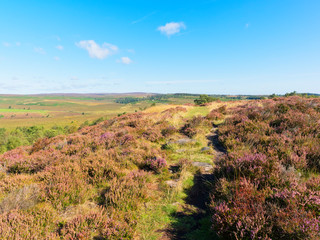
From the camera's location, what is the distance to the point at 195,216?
12.7 ft

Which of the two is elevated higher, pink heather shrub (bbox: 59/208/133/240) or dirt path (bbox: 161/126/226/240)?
pink heather shrub (bbox: 59/208/133/240)

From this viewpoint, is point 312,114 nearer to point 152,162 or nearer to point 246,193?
point 246,193

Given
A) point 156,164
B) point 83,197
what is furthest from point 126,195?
point 156,164

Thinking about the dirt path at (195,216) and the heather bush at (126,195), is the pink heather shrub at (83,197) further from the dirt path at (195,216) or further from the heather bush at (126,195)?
the dirt path at (195,216)

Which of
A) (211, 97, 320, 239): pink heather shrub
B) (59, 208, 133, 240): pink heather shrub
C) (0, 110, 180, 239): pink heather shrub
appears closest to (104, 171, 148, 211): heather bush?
(0, 110, 180, 239): pink heather shrub

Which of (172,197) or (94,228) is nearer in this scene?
(94,228)

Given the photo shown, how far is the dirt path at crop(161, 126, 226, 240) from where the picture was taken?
3320mm

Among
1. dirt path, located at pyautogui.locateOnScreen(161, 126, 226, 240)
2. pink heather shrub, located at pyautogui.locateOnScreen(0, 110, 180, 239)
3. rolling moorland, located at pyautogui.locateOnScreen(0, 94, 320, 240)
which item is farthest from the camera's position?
dirt path, located at pyautogui.locateOnScreen(161, 126, 226, 240)

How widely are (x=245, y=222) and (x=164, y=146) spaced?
242 inches

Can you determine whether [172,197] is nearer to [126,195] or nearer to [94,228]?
[126,195]

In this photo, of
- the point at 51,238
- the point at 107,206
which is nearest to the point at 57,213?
the point at 51,238

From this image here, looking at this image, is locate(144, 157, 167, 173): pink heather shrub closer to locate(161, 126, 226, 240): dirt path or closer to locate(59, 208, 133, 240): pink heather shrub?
locate(161, 126, 226, 240): dirt path

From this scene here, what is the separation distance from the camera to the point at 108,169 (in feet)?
18.4

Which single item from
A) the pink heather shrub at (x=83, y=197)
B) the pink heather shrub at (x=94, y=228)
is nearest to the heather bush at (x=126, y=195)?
the pink heather shrub at (x=83, y=197)
